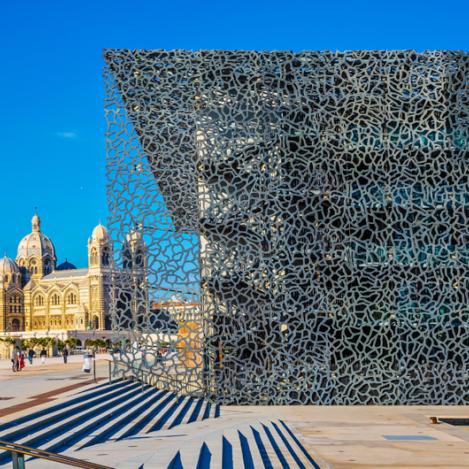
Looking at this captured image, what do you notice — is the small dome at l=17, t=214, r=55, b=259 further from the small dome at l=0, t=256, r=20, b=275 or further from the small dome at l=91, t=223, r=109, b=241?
the small dome at l=91, t=223, r=109, b=241

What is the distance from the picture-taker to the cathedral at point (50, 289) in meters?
101

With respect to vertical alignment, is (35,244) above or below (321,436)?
above

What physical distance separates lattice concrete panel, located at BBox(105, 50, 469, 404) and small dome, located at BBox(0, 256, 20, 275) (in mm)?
96908

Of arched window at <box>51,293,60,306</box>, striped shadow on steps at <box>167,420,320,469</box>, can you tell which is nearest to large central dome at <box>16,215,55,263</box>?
arched window at <box>51,293,60,306</box>

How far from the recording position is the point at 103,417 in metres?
13.6

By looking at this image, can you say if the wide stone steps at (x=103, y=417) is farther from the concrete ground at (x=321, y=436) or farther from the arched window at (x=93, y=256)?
the arched window at (x=93, y=256)

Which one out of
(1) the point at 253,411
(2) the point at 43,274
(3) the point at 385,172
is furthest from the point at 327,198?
(2) the point at 43,274

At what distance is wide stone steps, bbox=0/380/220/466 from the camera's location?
1099 centimetres

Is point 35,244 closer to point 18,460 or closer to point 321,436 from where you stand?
point 321,436

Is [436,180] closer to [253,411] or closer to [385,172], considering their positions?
[385,172]

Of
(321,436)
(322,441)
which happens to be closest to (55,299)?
(321,436)

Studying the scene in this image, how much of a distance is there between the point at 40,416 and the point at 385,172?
10800 millimetres

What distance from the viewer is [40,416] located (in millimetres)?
12062

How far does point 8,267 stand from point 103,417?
10340 cm
